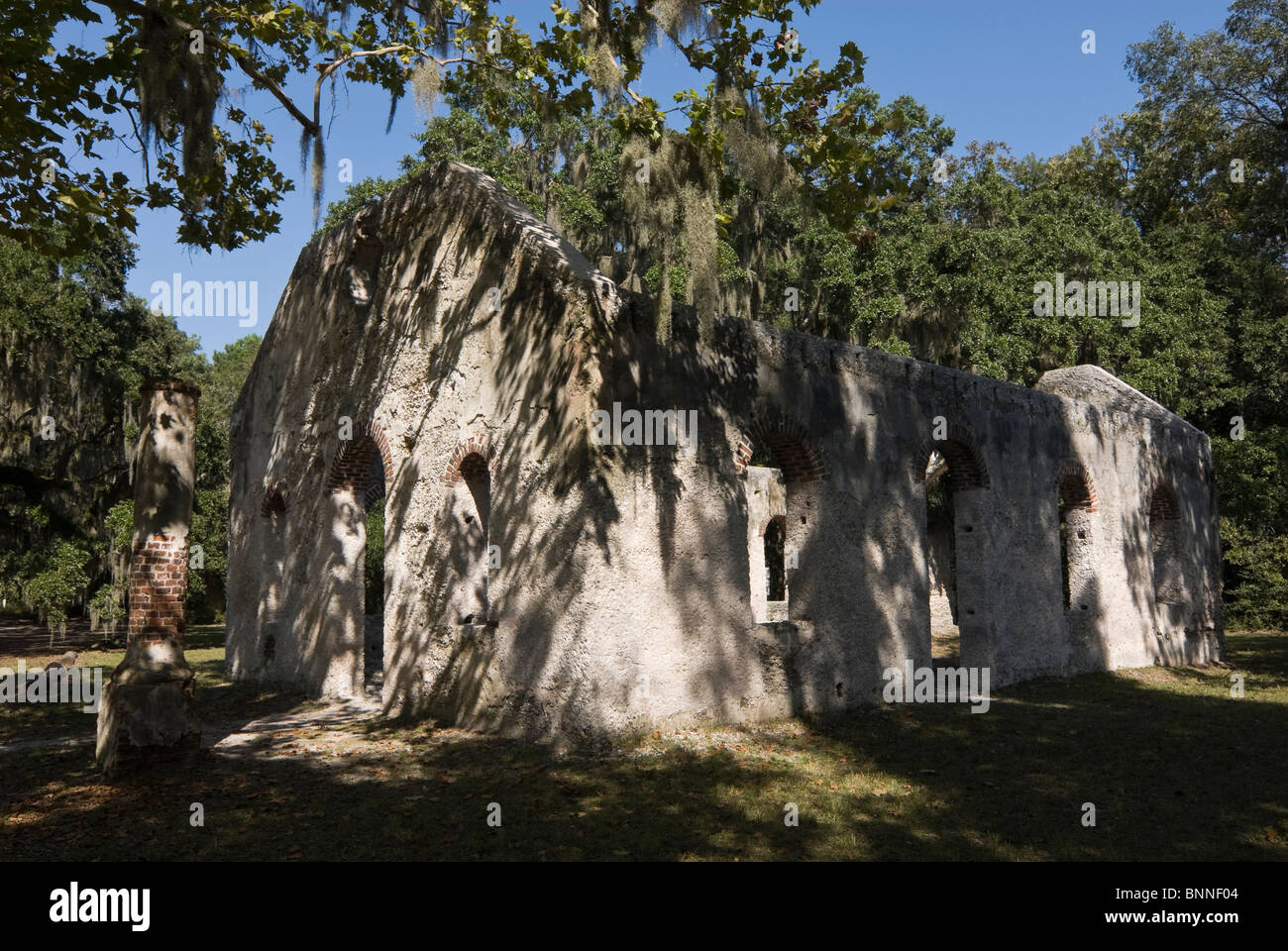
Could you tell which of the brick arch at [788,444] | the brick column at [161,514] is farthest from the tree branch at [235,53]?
the brick arch at [788,444]

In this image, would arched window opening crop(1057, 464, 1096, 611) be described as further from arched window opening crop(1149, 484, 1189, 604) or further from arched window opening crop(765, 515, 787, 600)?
arched window opening crop(765, 515, 787, 600)

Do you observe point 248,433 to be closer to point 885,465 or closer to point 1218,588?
point 885,465

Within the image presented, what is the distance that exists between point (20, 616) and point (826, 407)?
30010mm

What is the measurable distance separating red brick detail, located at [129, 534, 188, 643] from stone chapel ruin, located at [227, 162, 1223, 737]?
2.62 m

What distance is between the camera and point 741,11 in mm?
8945

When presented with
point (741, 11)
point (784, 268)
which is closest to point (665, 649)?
point (741, 11)

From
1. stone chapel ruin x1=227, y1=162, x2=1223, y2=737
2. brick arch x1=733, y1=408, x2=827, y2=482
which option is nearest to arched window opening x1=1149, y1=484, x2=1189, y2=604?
stone chapel ruin x1=227, y1=162, x2=1223, y2=737

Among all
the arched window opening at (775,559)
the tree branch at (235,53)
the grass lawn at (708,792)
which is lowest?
the grass lawn at (708,792)

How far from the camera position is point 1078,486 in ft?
47.0

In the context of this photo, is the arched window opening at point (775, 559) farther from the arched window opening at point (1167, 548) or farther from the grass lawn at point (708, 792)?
the grass lawn at point (708, 792)

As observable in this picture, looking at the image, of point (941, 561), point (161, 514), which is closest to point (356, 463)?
point (161, 514)

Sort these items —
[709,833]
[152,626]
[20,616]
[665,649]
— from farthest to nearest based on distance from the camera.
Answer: [20,616]
[665,649]
[152,626]
[709,833]

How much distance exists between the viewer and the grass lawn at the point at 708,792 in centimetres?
602

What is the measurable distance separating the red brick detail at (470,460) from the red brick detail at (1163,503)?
1179cm
